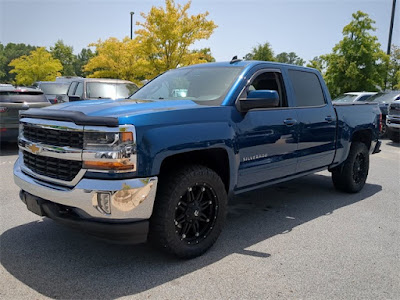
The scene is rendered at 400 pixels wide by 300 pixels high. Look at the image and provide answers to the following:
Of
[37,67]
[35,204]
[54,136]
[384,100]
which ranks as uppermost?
[37,67]

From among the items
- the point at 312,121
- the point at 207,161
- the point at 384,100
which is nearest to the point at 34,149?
the point at 207,161

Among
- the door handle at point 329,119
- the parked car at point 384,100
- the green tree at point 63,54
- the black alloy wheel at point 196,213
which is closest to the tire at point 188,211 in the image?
the black alloy wheel at point 196,213

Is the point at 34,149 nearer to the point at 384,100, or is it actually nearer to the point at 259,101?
the point at 259,101

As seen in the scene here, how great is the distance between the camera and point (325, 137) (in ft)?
16.6

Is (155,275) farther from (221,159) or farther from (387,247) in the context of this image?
(387,247)

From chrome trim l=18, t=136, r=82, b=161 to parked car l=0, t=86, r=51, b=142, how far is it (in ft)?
18.4

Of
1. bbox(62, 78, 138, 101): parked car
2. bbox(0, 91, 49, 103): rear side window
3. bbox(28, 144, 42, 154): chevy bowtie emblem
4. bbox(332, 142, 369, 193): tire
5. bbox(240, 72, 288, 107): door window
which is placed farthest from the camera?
bbox(62, 78, 138, 101): parked car

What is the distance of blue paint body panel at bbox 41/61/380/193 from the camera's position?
10.1 feet

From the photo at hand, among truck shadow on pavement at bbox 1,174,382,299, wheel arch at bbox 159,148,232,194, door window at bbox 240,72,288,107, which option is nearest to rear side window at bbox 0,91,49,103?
truck shadow on pavement at bbox 1,174,382,299

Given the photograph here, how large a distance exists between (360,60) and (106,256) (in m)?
22.1

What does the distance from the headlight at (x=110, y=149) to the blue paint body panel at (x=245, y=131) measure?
0.07 metres

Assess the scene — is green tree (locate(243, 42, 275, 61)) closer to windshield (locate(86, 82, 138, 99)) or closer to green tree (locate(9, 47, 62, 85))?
green tree (locate(9, 47, 62, 85))

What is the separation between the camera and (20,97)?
8914mm

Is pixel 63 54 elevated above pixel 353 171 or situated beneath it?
elevated above
